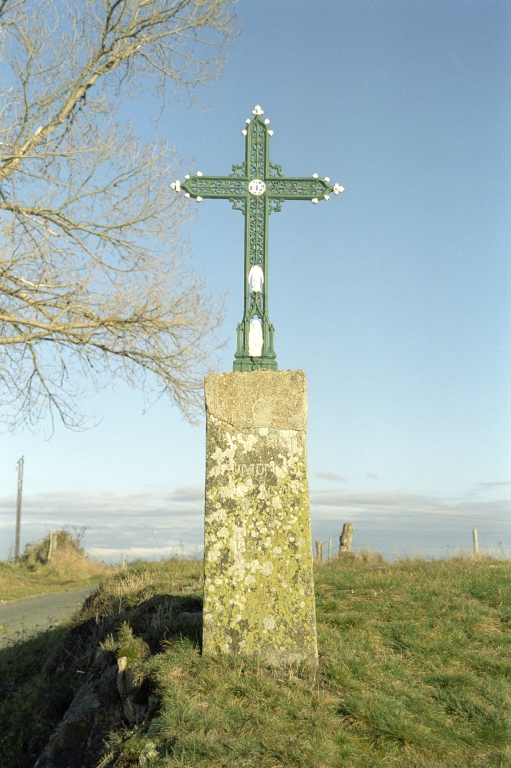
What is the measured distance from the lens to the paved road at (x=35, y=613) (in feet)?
42.0

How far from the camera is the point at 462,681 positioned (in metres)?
6.30

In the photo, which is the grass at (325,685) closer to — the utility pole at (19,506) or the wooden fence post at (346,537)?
the wooden fence post at (346,537)

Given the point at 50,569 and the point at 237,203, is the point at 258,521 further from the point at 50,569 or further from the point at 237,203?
the point at 50,569

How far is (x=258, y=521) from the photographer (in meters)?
6.41

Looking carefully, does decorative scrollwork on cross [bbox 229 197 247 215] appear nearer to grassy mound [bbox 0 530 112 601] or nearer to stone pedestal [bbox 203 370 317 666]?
stone pedestal [bbox 203 370 317 666]

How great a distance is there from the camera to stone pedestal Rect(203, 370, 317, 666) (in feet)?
20.5

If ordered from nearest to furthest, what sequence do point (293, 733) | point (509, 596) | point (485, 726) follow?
1. point (293, 733)
2. point (485, 726)
3. point (509, 596)

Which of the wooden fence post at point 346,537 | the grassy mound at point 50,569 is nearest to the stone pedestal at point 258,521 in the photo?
the wooden fence post at point 346,537

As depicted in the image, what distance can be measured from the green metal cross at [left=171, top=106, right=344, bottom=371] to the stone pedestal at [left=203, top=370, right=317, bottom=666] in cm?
473

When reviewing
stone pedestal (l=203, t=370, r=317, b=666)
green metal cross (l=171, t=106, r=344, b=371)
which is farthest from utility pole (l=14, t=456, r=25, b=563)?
stone pedestal (l=203, t=370, r=317, b=666)

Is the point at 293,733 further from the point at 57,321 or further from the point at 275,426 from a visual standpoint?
the point at 57,321

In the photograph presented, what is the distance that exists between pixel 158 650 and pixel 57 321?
8.79 m

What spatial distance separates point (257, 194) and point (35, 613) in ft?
32.4

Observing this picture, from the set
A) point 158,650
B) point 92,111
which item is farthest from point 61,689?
point 92,111
